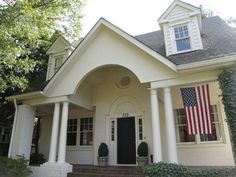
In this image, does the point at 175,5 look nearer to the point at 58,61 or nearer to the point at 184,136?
the point at 184,136

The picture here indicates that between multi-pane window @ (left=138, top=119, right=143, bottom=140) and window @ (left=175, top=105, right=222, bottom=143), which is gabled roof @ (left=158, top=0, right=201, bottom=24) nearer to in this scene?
window @ (left=175, top=105, right=222, bottom=143)

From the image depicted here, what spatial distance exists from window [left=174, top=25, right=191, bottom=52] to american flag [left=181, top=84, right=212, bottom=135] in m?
2.31

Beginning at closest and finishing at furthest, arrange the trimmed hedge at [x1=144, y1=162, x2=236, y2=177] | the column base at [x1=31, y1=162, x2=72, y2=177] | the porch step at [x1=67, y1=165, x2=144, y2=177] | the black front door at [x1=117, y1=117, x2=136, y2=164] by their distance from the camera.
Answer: the trimmed hedge at [x1=144, y1=162, x2=236, y2=177] < the porch step at [x1=67, y1=165, x2=144, y2=177] < the column base at [x1=31, y1=162, x2=72, y2=177] < the black front door at [x1=117, y1=117, x2=136, y2=164]

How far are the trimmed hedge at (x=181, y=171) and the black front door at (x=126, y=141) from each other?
3.24m

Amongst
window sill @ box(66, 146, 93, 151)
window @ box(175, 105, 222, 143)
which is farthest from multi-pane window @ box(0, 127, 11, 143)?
window @ box(175, 105, 222, 143)

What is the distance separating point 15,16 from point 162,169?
790cm

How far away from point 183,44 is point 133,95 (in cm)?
361

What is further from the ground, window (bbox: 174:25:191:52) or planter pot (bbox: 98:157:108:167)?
window (bbox: 174:25:191:52)

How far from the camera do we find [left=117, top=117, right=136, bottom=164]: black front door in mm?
10180

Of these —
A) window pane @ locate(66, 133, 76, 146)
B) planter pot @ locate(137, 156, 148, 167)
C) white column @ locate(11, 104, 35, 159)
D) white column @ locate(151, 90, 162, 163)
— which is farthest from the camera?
window pane @ locate(66, 133, 76, 146)

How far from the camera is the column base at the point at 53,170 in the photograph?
8.56 meters

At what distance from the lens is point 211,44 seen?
352 inches

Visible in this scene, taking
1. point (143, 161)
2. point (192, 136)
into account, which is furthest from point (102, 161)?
point (192, 136)

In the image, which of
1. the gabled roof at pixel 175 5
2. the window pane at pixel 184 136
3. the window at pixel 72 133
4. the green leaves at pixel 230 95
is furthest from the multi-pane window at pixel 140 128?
the gabled roof at pixel 175 5
